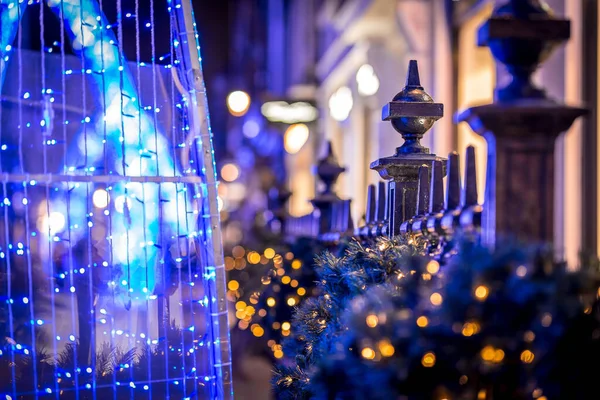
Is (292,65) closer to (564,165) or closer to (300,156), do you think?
(300,156)

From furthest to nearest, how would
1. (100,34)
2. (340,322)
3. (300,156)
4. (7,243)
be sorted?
(300,156)
(100,34)
(7,243)
(340,322)

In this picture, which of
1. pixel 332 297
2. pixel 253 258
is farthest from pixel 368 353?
pixel 253 258

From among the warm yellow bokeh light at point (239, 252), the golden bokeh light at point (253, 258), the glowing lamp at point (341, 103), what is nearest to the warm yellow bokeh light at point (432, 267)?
the golden bokeh light at point (253, 258)

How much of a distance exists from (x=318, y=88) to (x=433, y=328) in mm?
17366

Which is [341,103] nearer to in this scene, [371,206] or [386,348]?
[371,206]

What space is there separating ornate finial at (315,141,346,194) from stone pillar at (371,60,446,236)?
3368 millimetres

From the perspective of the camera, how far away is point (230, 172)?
3644 cm

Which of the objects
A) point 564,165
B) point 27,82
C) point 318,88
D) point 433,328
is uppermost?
point 318,88

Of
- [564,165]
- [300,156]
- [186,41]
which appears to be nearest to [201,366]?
[186,41]

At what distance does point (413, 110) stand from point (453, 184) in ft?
2.10

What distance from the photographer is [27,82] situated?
13.9ft

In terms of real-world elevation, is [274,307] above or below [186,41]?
below

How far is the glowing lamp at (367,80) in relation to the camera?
12172 millimetres

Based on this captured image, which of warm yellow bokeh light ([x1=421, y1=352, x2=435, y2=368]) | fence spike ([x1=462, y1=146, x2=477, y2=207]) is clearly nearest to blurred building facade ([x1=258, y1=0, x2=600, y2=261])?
fence spike ([x1=462, y1=146, x2=477, y2=207])
